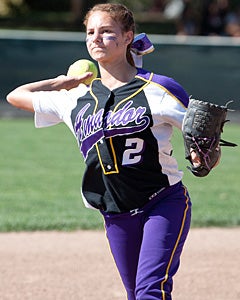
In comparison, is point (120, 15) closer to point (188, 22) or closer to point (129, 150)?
point (129, 150)

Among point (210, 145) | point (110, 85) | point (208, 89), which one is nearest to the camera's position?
point (210, 145)

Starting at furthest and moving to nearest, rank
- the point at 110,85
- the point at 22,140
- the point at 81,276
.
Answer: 1. the point at 22,140
2. the point at 81,276
3. the point at 110,85

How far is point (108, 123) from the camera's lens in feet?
12.6

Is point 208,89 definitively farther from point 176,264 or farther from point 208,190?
point 176,264

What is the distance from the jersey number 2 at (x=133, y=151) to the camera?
3.80m

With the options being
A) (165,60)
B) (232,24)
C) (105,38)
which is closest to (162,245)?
(105,38)

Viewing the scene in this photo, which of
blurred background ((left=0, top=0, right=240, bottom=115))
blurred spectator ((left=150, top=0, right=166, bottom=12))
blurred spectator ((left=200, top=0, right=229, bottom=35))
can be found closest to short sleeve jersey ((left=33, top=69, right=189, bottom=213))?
blurred background ((left=0, top=0, right=240, bottom=115))

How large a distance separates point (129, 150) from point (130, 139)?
0.19 feet

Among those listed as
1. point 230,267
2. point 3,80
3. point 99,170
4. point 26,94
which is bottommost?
point 3,80

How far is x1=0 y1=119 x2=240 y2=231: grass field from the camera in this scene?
7.59 metres

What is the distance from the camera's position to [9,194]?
28.6 ft

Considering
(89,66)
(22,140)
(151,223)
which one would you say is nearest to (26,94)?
(89,66)

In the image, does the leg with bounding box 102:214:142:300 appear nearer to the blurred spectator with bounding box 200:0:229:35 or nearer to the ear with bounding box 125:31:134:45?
the ear with bounding box 125:31:134:45

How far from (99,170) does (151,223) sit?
1.32 ft
